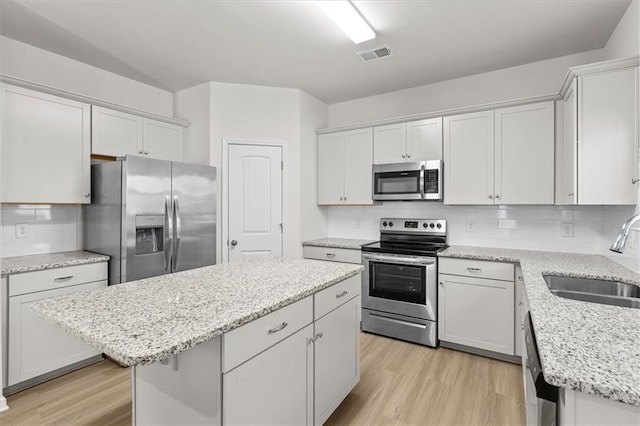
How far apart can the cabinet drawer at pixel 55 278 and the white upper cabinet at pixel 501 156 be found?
329cm

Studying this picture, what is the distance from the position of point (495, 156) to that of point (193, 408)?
3.06 meters

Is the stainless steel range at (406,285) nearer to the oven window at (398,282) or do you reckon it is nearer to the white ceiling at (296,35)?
the oven window at (398,282)

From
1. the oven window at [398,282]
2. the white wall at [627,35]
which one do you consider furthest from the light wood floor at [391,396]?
the white wall at [627,35]

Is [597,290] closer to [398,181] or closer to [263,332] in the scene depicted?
[398,181]

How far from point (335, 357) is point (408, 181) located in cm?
211

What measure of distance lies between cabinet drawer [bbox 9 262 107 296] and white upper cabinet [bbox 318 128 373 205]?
7.97 feet

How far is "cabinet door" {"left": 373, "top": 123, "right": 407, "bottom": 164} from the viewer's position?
348 centimetres

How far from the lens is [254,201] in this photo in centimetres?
367

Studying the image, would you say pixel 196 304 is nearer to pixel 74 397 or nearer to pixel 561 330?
pixel 561 330

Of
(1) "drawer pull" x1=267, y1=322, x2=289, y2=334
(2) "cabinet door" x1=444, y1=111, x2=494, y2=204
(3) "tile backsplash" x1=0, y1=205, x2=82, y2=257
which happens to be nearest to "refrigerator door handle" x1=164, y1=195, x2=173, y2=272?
(3) "tile backsplash" x1=0, y1=205, x2=82, y2=257

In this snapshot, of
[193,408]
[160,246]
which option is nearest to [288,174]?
[160,246]

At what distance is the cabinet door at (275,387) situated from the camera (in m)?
1.22

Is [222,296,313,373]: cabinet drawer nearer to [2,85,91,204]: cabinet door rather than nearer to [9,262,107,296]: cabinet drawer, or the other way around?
[9,262,107,296]: cabinet drawer

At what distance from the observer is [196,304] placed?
137 centimetres
